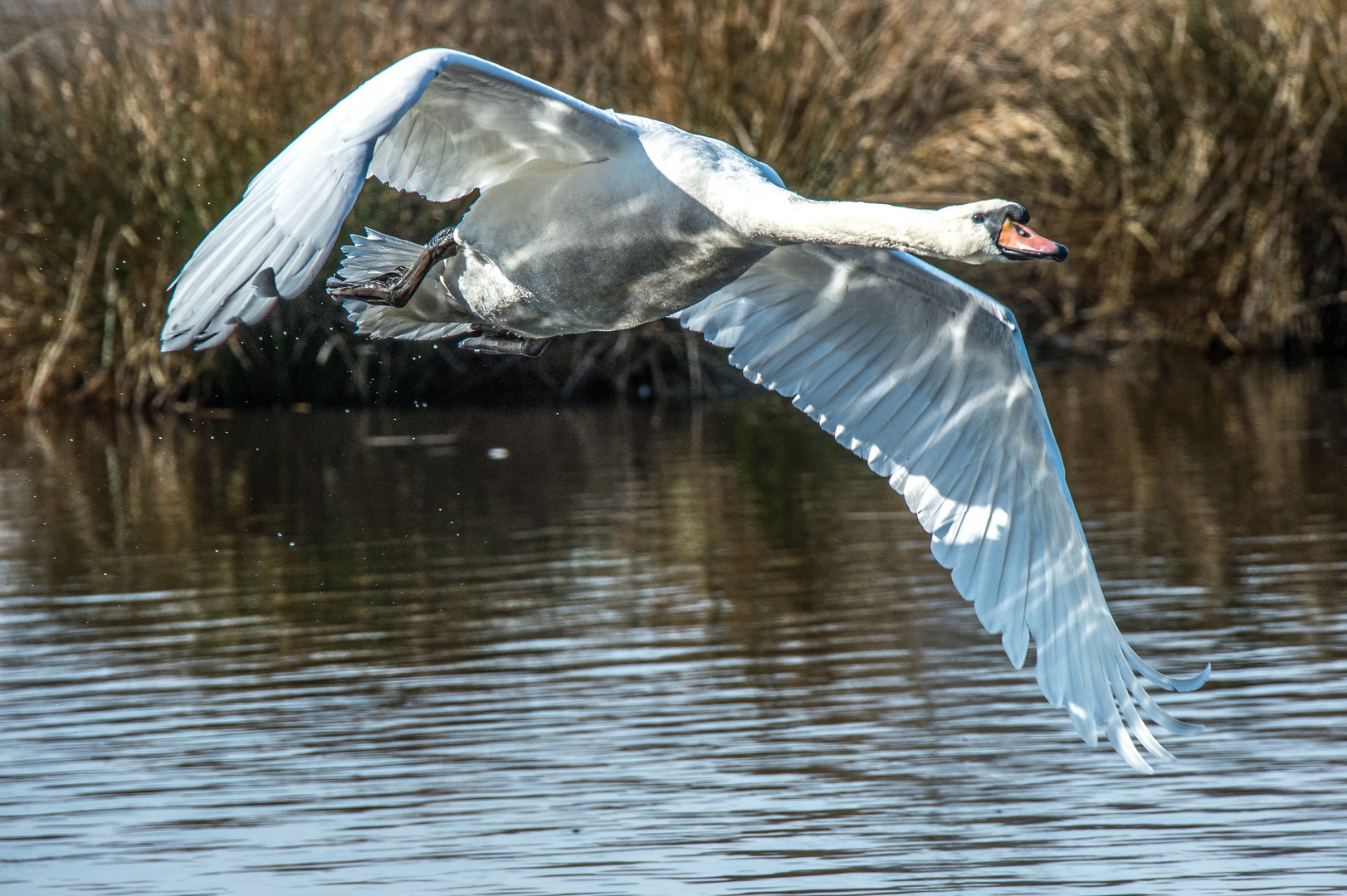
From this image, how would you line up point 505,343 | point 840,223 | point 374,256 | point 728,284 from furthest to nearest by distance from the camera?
1. point 374,256
2. point 505,343
3. point 728,284
4. point 840,223

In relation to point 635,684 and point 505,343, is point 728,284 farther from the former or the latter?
point 635,684

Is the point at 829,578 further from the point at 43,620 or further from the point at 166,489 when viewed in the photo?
the point at 166,489

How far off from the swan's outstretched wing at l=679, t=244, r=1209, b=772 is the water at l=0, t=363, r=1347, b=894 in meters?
0.53

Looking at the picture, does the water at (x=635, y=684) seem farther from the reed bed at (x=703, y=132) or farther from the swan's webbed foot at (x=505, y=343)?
the reed bed at (x=703, y=132)

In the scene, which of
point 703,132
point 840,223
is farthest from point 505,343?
point 703,132

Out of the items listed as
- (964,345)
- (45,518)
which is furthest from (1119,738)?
(45,518)

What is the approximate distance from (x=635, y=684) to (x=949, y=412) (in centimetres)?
171

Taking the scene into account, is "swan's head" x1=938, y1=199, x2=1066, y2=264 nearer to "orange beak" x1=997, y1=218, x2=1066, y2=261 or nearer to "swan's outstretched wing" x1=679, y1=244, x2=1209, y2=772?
"orange beak" x1=997, y1=218, x2=1066, y2=261

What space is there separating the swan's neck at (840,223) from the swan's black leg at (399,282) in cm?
140

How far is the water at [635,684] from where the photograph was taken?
219 inches

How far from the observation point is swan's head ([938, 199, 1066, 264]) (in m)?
4.96

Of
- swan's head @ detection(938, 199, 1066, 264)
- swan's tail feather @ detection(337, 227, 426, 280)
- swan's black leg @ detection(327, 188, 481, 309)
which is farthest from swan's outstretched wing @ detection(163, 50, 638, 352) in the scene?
swan's head @ detection(938, 199, 1066, 264)

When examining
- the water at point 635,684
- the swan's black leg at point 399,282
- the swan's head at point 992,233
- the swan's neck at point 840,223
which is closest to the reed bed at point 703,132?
the water at point 635,684

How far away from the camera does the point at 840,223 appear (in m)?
5.37
